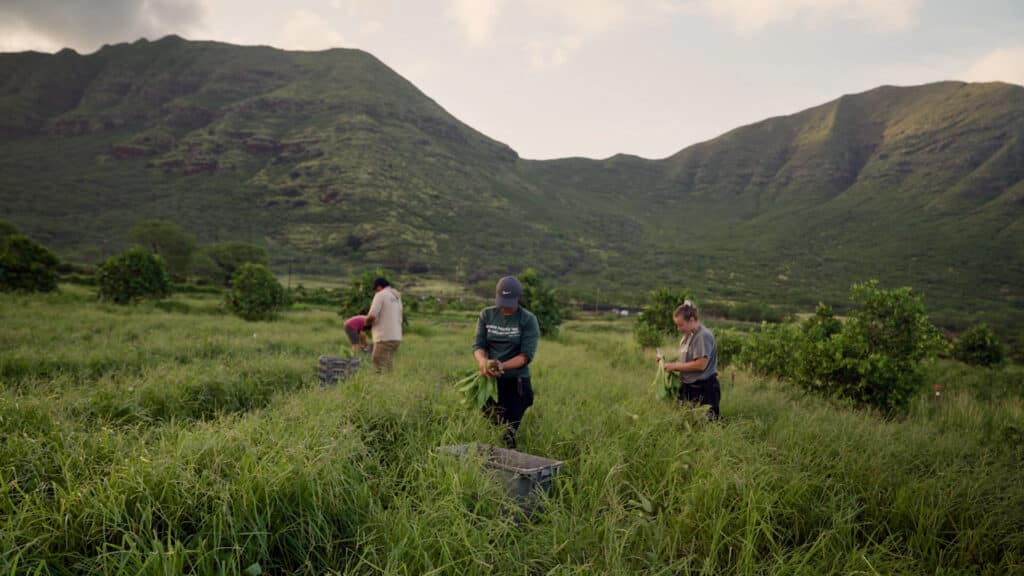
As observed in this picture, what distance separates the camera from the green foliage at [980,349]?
1022 inches

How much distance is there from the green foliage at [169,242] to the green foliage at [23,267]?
41293 millimetres

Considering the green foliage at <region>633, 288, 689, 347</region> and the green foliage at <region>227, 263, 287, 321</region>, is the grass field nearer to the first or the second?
the green foliage at <region>633, 288, 689, 347</region>

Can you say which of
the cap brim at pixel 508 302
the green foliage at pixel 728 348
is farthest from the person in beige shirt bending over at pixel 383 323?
the green foliage at pixel 728 348

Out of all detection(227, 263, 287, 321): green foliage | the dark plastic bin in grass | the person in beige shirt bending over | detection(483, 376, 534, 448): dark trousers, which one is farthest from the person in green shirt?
detection(227, 263, 287, 321): green foliage

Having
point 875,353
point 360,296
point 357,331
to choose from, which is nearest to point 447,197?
point 360,296

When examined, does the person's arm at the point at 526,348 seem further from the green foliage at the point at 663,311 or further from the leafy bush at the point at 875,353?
the green foliage at the point at 663,311

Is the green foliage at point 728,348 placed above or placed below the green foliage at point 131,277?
below

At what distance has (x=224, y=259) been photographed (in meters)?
67.6

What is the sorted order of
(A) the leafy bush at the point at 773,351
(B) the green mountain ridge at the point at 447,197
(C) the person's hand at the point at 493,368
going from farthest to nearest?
1. (B) the green mountain ridge at the point at 447,197
2. (A) the leafy bush at the point at 773,351
3. (C) the person's hand at the point at 493,368

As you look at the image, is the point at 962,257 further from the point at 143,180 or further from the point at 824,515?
the point at 143,180

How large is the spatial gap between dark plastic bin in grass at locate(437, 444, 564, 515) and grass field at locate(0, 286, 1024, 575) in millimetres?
124

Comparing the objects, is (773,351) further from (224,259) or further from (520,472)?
(224,259)

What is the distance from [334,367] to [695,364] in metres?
5.24

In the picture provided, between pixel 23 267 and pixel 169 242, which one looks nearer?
pixel 23 267
